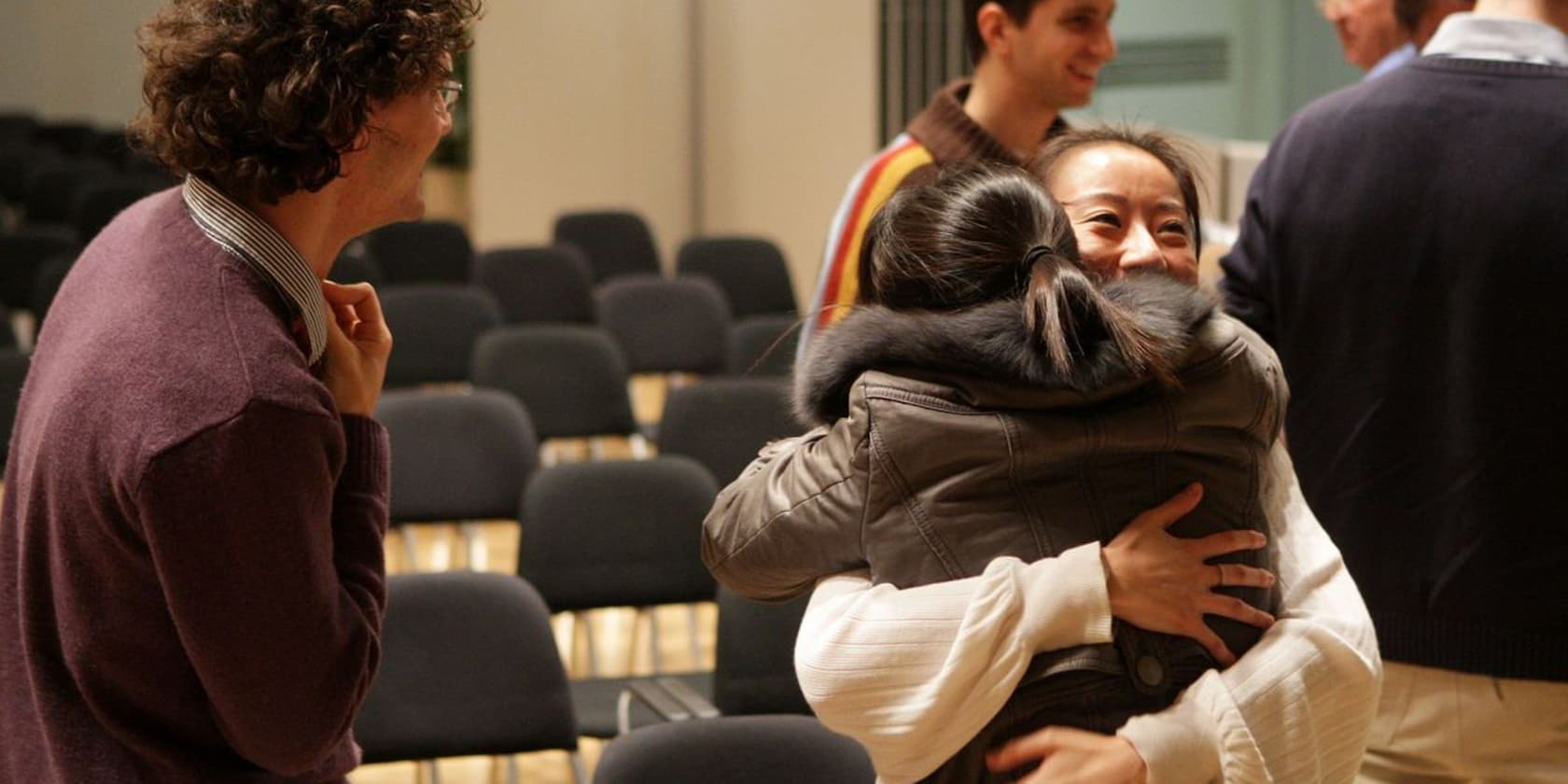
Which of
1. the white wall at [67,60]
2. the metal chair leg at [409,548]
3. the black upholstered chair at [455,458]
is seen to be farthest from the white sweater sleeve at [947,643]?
the white wall at [67,60]

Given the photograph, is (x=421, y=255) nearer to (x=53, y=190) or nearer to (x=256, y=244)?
(x=53, y=190)

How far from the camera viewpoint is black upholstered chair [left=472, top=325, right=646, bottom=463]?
5625 millimetres

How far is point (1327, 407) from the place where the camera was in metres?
2.13

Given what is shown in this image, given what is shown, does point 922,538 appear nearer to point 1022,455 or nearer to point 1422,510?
point 1022,455

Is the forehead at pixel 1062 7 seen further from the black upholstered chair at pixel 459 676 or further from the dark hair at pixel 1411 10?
the black upholstered chair at pixel 459 676

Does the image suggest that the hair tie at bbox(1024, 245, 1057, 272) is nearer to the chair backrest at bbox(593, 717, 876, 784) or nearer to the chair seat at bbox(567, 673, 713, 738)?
the chair backrest at bbox(593, 717, 876, 784)

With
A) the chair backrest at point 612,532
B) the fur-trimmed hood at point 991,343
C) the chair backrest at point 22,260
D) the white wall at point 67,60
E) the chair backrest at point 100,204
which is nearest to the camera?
the fur-trimmed hood at point 991,343

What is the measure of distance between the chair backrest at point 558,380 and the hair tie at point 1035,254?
14.1 ft

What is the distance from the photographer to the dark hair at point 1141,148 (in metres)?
1.73

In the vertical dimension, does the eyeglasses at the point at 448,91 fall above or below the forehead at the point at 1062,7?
below

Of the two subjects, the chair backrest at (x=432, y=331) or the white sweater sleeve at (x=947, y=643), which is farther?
the chair backrest at (x=432, y=331)

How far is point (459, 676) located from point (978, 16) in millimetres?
1521

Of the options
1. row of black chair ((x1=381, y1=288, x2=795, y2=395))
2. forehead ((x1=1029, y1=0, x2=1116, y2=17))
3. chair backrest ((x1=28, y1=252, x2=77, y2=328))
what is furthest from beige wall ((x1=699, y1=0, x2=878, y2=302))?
forehead ((x1=1029, y1=0, x2=1116, y2=17))

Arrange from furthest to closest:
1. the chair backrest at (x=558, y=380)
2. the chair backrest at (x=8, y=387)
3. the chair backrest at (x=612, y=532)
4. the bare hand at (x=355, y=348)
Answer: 1. the chair backrest at (x=558, y=380)
2. the chair backrest at (x=8, y=387)
3. the chair backrest at (x=612, y=532)
4. the bare hand at (x=355, y=348)
